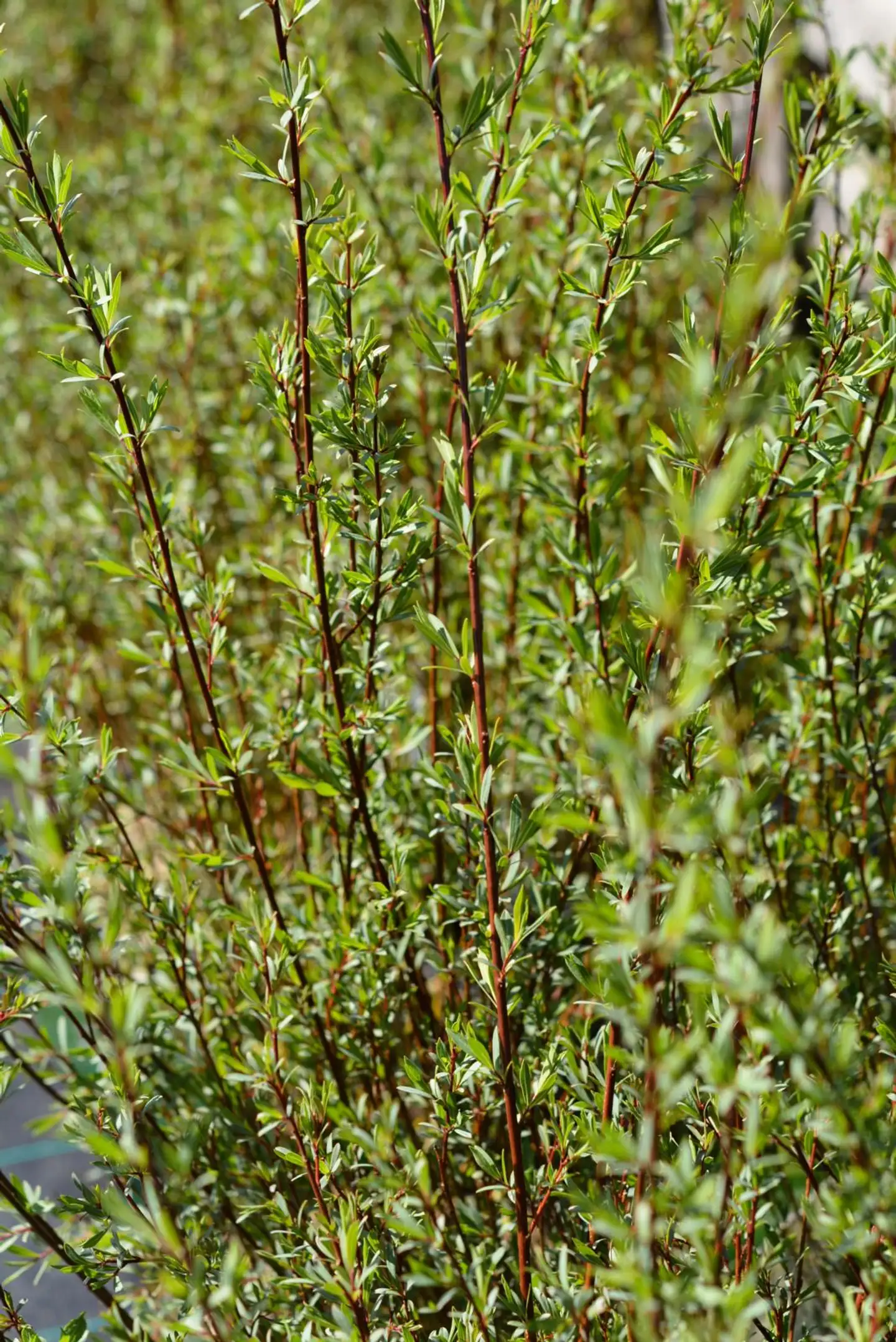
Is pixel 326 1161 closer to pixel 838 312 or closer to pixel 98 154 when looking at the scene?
pixel 838 312

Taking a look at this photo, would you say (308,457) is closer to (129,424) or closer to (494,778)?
(129,424)

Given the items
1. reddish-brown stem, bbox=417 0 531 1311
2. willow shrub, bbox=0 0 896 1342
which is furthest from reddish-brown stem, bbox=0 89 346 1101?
reddish-brown stem, bbox=417 0 531 1311

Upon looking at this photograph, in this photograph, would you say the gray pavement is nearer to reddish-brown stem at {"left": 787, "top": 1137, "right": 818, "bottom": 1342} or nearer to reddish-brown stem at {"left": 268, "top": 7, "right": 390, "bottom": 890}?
reddish-brown stem at {"left": 268, "top": 7, "right": 390, "bottom": 890}

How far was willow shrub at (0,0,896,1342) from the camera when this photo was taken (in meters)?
0.83

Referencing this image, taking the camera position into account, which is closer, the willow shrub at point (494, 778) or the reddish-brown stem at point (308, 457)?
the willow shrub at point (494, 778)

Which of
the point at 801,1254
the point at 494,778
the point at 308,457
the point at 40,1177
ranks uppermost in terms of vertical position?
the point at 308,457

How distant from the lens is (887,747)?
147cm

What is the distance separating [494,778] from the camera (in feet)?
3.83

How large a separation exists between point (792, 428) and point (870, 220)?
56 cm

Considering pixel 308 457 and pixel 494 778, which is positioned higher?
pixel 308 457

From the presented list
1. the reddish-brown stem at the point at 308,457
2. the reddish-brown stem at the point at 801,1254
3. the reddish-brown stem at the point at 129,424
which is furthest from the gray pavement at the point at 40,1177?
the reddish-brown stem at the point at 801,1254

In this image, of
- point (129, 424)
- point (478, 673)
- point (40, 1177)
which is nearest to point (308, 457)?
point (129, 424)

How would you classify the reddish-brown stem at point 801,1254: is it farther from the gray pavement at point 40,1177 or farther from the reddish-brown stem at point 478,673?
the gray pavement at point 40,1177

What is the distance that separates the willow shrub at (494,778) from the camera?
83 cm
